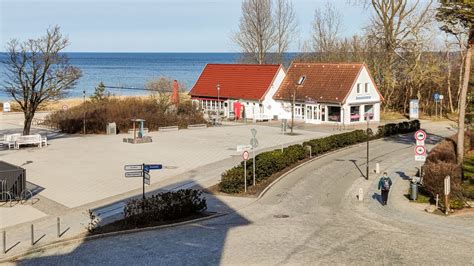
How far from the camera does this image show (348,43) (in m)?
74.7

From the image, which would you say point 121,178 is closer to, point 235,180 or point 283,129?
point 235,180

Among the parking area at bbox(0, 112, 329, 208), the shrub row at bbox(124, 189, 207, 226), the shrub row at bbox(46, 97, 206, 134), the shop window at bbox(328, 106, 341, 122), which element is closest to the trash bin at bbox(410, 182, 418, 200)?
the shrub row at bbox(124, 189, 207, 226)

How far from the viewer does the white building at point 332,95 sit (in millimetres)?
51906

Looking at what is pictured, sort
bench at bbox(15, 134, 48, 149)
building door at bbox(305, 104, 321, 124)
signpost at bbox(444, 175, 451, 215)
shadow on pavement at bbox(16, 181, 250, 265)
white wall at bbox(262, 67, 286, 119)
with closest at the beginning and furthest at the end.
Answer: shadow on pavement at bbox(16, 181, 250, 265), signpost at bbox(444, 175, 451, 215), bench at bbox(15, 134, 48, 149), building door at bbox(305, 104, 321, 124), white wall at bbox(262, 67, 286, 119)

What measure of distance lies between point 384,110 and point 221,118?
18559 millimetres

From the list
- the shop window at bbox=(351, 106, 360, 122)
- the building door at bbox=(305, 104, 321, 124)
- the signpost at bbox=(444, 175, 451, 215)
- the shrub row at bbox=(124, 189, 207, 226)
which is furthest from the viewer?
the building door at bbox=(305, 104, 321, 124)

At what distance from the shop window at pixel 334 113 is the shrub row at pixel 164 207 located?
31.8 m

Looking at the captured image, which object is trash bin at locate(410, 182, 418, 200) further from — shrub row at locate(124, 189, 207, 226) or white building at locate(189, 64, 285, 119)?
white building at locate(189, 64, 285, 119)

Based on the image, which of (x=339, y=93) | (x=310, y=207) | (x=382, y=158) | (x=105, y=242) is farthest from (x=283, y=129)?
(x=105, y=242)

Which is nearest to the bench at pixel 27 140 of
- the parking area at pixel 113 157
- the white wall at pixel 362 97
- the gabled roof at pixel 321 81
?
the parking area at pixel 113 157

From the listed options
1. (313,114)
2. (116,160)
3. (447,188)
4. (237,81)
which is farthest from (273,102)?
(447,188)

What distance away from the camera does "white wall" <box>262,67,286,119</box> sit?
56.5 metres

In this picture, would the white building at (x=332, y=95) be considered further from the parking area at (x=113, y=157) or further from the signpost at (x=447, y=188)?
the signpost at (x=447, y=188)

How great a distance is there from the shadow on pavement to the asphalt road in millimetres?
28
